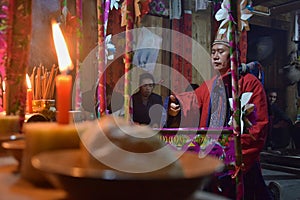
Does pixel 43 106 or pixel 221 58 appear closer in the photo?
pixel 43 106

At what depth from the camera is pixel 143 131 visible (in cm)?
40

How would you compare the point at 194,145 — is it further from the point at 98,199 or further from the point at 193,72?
the point at 193,72

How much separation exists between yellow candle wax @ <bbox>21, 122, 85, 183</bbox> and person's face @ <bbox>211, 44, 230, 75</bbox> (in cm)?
254

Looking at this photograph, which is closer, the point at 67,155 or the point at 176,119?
the point at 67,155

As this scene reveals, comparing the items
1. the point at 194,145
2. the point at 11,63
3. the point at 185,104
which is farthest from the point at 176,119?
the point at 11,63

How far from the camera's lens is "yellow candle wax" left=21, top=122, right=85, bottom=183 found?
1.51ft

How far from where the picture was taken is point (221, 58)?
292cm

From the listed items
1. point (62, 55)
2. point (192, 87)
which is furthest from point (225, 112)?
point (62, 55)

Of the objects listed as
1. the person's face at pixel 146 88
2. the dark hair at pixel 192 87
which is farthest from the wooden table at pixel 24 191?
the dark hair at pixel 192 87

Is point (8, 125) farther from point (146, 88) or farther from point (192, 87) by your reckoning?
point (192, 87)

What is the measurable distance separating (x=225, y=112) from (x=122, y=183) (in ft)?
7.61

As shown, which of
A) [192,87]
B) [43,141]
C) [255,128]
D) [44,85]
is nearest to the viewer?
[43,141]

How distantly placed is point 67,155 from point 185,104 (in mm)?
2539

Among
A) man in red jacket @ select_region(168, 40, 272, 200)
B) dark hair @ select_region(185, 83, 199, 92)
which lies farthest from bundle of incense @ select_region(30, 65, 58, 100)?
dark hair @ select_region(185, 83, 199, 92)
